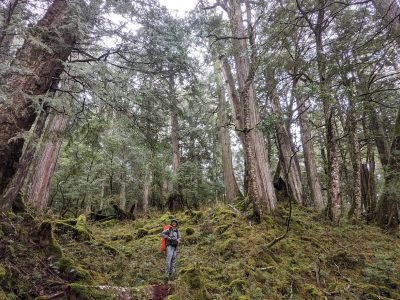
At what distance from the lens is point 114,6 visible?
21.2 ft

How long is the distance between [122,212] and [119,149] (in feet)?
20.2

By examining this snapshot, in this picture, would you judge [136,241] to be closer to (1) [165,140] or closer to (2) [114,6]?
(1) [165,140]

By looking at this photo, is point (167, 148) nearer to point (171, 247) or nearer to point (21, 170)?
point (171, 247)

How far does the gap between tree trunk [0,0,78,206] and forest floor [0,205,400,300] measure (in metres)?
1.29

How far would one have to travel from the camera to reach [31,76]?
5465 millimetres

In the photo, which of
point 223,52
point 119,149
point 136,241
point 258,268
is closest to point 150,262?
point 136,241

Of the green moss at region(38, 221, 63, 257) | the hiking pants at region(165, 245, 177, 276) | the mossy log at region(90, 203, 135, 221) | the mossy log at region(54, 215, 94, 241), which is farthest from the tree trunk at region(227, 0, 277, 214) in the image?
the mossy log at region(90, 203, 135, 221)

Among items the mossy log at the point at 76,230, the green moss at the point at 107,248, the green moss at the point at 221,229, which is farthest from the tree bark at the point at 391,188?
the mossy log at the point at 76,230

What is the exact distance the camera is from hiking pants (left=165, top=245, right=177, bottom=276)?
717 centimetres

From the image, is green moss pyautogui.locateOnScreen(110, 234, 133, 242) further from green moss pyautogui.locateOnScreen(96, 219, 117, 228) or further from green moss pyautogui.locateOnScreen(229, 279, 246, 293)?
green moss pyautogui.locateOnScreen(229, 279, 246, 293)

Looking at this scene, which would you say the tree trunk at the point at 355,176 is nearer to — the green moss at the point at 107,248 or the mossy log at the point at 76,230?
the green moss at the point at 107,248

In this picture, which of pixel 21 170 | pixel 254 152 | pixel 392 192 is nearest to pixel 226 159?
pixel 254 152

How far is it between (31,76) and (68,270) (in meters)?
3.55

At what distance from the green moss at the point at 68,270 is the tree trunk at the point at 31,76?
1537 millimetres
